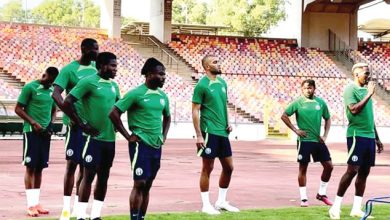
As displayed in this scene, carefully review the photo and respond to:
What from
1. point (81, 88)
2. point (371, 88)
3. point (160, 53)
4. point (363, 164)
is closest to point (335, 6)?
point (160, 53)

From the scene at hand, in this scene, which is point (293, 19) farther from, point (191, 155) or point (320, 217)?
point (320, 217)

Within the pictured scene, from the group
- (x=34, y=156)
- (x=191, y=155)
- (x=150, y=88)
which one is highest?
(x=150, y=88)

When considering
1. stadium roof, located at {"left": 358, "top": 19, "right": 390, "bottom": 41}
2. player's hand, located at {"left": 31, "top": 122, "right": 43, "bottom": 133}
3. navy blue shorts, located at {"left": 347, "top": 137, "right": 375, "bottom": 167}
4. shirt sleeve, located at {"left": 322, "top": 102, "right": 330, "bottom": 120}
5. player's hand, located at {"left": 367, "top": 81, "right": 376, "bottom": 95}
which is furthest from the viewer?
stadium roof, located at {"left": 358, "top": 19, "right": 390, "bottom": 41}

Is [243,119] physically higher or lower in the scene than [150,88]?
lower

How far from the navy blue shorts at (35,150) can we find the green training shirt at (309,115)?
4.02m

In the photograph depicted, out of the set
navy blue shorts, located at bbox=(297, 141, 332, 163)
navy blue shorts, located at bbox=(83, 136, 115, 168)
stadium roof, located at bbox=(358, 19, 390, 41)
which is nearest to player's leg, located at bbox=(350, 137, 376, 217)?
navy blue shorts, located at bbox=(297, 141, 332, 163)

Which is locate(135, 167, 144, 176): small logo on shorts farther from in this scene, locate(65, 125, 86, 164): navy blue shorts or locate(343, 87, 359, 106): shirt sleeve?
locate(343, 87, 359, 106): shirt sleeve

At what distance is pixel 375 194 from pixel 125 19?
9115cm

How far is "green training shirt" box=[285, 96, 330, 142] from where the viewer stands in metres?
11.9

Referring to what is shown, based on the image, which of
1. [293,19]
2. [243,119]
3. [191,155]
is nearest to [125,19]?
[293,19]

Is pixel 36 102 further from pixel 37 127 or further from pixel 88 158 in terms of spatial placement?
pixel 88 158

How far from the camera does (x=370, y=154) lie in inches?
398

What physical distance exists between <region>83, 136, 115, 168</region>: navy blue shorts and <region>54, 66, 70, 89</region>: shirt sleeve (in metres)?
0.87

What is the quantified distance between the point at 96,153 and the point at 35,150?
174 centimetres
